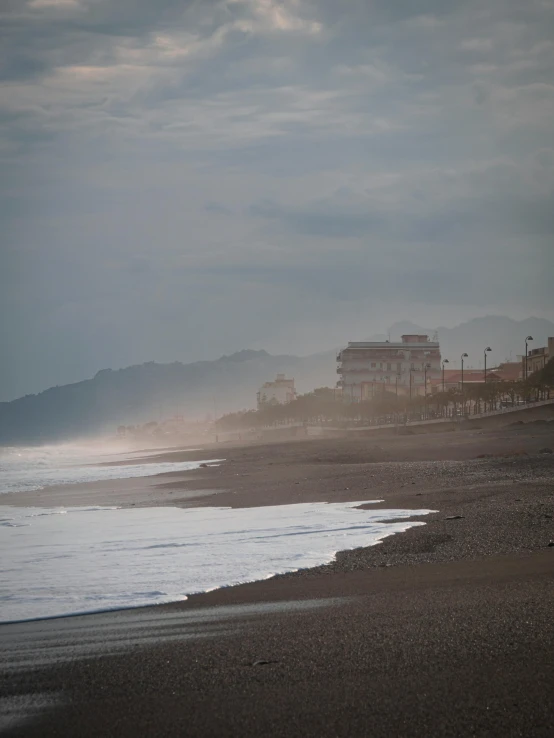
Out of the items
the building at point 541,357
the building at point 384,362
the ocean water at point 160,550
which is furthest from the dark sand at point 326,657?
the building at point 384,362

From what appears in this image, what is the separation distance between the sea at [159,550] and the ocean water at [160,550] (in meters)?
0.01

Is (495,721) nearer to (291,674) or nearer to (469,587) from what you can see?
(291,674)

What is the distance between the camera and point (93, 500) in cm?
2330

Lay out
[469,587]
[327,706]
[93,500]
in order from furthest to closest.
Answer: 1. [93,500]
2. [469,587]
3. [327,706]

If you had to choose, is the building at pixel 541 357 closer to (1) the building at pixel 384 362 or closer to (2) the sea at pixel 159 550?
(1) the building at pixel 384 362

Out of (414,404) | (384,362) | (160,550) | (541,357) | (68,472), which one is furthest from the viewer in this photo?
(384,362)

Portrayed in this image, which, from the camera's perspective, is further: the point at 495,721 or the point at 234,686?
the point at 234,686

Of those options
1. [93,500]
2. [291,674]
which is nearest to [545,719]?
[291,674]

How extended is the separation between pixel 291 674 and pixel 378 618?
1455 millimetres

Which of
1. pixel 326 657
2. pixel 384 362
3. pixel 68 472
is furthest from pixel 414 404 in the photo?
pixel 326 657

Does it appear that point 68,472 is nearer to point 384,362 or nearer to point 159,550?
point 159,550

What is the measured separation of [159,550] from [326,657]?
590cm

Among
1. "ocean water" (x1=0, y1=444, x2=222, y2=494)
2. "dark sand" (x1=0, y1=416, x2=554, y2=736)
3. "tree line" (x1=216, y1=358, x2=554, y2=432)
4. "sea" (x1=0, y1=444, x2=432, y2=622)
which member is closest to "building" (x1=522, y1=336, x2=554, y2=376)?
"tree line" (x1=216, y1=358, x2=554, y2=432)

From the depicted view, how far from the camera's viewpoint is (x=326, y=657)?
5434mm
